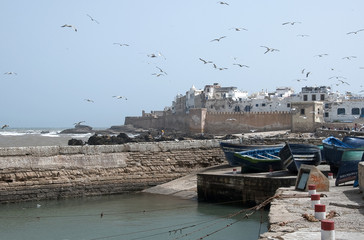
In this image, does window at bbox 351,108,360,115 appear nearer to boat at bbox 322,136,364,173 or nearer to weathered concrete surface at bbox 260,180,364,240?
boat at bbox 322,136,364,173

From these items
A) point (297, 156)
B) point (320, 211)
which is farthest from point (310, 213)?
point (297, 156)

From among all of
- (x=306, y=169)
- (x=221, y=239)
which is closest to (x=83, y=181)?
(x=221, y=239)

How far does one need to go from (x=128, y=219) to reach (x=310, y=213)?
5.97 m

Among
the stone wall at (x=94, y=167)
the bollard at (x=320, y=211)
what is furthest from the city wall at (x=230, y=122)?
the bollard at (x=320, y=211)

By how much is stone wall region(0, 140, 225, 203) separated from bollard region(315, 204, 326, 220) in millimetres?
9795

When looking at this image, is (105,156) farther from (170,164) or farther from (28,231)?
(28,231)

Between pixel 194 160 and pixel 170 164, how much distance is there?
0.93 metres

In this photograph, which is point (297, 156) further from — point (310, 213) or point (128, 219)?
point (310, 213)

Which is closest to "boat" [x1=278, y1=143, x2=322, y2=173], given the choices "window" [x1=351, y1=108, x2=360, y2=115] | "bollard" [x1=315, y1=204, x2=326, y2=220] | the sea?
the sea

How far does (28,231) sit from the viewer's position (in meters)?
11.5

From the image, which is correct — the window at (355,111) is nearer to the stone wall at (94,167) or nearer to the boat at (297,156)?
the stone wall at (94,167)

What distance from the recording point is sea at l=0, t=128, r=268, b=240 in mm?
10938

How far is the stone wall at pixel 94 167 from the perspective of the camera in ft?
48.3

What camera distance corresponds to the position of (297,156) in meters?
14.8
